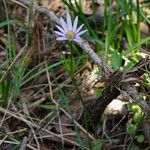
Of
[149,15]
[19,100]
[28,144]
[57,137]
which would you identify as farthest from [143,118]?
[149,15]

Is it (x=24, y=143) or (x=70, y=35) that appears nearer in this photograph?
(x=70, y=35)

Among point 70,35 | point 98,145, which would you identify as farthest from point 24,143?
point 70,35

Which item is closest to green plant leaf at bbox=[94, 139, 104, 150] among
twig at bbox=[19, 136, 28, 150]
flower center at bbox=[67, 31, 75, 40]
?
twig at bbox=[19, 136, 28, 150]

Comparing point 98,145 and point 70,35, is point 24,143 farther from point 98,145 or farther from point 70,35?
point 70,35

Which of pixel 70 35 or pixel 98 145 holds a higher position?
pixel 70 35

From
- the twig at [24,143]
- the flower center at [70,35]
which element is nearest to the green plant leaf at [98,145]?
the twig at [24,143]

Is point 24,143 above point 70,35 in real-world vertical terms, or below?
below

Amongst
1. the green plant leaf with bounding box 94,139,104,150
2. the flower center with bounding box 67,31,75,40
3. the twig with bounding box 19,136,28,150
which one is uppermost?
the flower center with bounding box 67,31,75,40

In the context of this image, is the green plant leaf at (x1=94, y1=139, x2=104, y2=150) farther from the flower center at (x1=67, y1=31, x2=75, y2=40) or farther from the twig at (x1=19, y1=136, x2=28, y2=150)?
the flower center at (x1=67, y1=31, x2=75, y2=40)

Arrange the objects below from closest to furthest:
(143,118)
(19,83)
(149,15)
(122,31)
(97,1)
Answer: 1. (143,118)
2. (19,83)
3. (122,31)
4. (149,15)
5. (97,1)

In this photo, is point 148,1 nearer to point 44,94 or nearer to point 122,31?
point 122,31

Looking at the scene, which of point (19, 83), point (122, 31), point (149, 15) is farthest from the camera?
point (149, 15)
